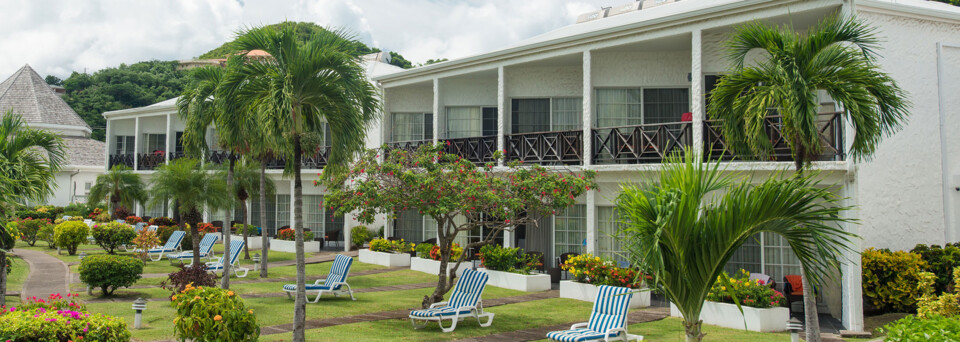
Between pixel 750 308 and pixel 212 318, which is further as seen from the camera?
pixel 750 308

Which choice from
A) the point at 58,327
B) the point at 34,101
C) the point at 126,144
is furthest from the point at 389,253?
the point at 34,101

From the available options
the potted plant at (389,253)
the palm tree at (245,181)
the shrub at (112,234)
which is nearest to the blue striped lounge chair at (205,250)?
the palm tree at (245,181)

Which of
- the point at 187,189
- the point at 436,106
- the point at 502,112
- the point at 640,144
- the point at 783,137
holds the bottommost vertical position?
the point at 187,189

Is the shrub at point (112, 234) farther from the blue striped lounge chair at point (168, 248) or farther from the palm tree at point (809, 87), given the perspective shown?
the palm tree at point (809, 87)

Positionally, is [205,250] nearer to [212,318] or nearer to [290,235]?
[290,235]

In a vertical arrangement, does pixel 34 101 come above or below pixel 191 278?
above

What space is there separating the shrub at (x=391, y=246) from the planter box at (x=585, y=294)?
23.0 feet

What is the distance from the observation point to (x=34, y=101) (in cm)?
4534

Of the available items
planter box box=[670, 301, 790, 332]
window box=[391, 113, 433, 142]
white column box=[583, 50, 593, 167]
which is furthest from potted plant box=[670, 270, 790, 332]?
window box=[391, 113, 433, 142]

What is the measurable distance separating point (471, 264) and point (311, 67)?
1025cm

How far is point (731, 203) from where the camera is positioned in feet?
19.6

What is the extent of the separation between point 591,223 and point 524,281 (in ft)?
7.00

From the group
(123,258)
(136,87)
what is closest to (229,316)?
(123,258)

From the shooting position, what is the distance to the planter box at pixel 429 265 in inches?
726
